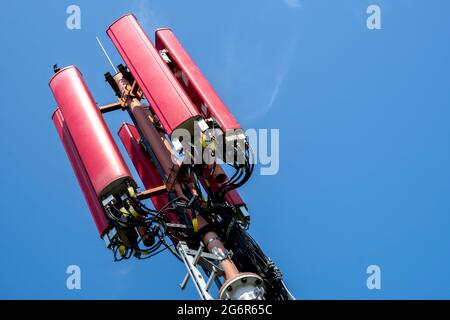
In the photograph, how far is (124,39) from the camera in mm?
18203

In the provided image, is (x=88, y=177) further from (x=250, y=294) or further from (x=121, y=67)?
(x=250, y=294)

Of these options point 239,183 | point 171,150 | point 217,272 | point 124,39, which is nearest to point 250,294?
point 217,272

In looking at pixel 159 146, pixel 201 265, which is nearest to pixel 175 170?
pixel 159 146

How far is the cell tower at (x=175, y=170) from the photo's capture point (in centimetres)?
1395

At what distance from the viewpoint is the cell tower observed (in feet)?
45.8

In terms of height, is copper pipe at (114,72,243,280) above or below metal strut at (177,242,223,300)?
above

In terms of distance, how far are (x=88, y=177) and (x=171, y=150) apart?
2.50 metres

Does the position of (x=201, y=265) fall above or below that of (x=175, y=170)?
below

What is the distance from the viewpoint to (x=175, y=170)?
53.2 ft

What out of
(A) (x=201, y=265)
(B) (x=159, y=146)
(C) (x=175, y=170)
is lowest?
(A) (x=201, y=265)

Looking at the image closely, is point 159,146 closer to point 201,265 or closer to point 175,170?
point 175,170

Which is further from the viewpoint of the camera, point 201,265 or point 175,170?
point 175,170

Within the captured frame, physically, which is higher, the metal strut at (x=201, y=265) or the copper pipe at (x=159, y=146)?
the copper pipe at (x=159, y=146)

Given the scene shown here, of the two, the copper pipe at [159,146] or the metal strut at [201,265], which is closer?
the metal strut at [201,265]
